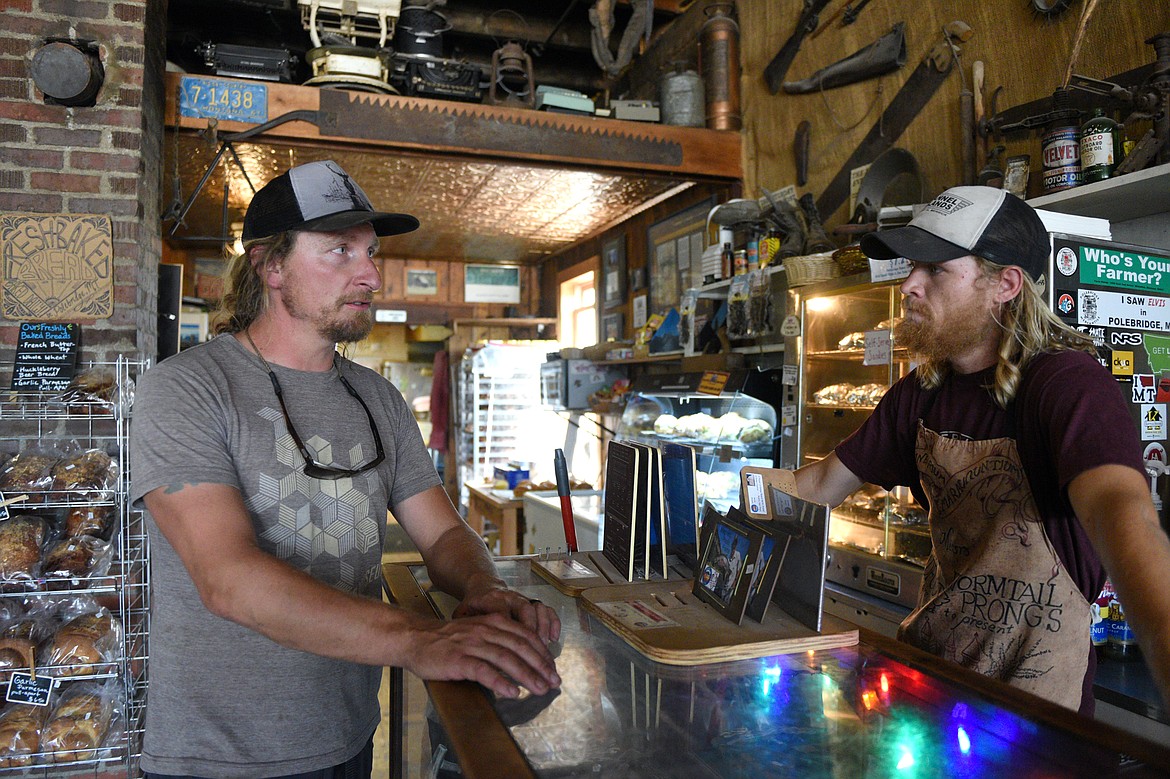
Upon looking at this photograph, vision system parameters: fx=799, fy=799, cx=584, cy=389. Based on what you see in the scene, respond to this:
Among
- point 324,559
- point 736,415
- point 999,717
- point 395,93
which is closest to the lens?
point 999,717

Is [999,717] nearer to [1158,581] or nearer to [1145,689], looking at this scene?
[1158,581]

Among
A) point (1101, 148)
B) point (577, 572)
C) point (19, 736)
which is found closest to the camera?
point (577, 572)

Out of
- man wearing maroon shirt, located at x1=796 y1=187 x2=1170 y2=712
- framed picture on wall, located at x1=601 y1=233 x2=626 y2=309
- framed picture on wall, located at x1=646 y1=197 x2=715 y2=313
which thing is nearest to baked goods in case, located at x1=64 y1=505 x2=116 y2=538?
man wearing maroon shirt, located at x1=796 y1=187 x2=1170 y2=712

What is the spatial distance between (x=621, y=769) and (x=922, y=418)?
1224mm

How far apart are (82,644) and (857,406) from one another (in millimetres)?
2901

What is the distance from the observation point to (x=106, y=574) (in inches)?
112

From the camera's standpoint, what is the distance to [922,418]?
5.97 ft

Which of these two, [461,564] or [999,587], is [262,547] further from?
[999,587]

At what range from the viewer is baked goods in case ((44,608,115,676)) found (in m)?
2.65

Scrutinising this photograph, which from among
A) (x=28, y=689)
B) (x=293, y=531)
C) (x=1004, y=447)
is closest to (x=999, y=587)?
(x=1004, y=447)

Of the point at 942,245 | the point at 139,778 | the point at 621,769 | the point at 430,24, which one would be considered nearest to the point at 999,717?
the point at 621,769

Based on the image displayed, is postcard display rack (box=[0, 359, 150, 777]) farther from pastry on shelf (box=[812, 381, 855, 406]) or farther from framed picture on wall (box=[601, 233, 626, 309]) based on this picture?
framed picture on wall (box=[601, 233, 626, 309])

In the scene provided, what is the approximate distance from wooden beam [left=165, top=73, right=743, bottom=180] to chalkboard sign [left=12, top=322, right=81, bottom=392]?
1361 mm

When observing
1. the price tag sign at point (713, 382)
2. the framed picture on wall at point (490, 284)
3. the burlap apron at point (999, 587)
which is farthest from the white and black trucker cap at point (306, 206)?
the framed picture on wall at point (490, 284)
